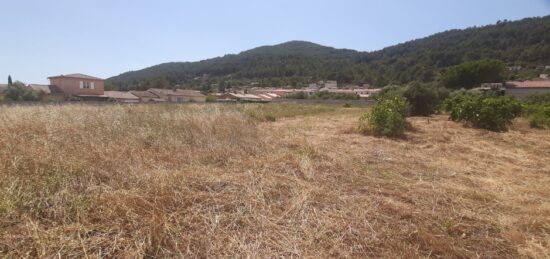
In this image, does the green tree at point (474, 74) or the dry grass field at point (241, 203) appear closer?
the dry grass field at point (241, 203)

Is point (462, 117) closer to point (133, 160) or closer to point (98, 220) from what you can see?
point (133, 160)

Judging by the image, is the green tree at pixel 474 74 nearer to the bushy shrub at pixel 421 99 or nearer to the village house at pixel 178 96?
the bushy shrub at pixel 421 99

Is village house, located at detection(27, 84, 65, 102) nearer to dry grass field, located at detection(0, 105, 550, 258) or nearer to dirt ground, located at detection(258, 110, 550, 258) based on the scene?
dry grass field, located at detection(0, 105, 550, 258)

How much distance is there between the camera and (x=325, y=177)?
3875 millimetres

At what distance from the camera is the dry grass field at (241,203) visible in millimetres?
2115

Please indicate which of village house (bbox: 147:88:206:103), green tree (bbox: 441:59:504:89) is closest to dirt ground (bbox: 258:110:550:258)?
village house (bbox: 147:88:206:103)

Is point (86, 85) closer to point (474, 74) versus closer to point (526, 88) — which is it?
point (474, 74)

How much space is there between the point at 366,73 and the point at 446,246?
80.0 metres

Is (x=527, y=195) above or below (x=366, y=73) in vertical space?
below

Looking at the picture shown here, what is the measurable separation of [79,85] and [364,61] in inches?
3068

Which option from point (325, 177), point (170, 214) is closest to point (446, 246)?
point (325, 177)

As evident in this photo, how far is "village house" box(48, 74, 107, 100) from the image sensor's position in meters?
38.6

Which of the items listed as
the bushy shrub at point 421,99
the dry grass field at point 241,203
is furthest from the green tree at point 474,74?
the dry grass field at point 241,203

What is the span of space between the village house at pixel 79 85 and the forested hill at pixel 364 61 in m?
21.2
